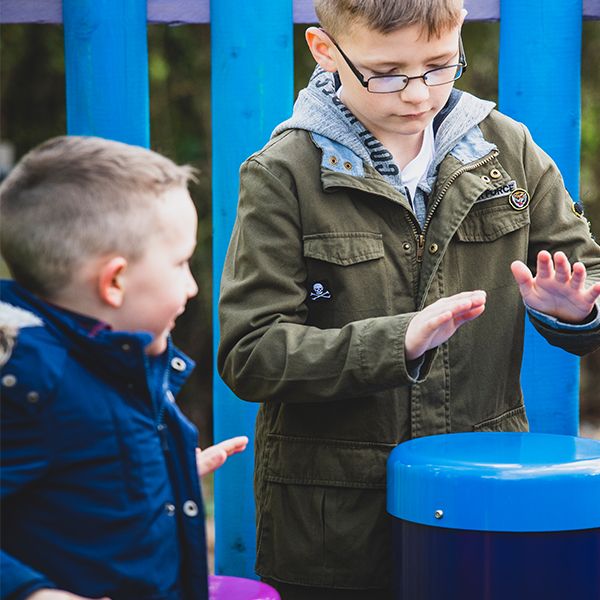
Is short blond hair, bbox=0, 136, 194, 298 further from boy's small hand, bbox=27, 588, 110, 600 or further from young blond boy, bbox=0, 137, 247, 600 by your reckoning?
boy's small hand, bbox=27, 588, 110, 600

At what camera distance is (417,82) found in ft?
7.72

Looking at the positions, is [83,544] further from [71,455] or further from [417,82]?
[417,82]

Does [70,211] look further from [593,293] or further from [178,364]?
[593,293]

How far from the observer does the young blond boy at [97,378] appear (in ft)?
5.68

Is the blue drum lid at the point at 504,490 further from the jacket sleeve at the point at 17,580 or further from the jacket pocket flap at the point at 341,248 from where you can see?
the jacket sleeve at the point at 17,580

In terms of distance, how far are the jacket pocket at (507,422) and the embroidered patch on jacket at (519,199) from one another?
17.5 inches

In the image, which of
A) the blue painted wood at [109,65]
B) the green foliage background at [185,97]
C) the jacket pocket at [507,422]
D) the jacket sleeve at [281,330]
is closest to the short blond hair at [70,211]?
the jacket sleeve at [281,330]

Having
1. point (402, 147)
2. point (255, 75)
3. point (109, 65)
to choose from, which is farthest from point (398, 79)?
point (109, 65)

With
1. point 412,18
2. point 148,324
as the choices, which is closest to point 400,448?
point 148,324

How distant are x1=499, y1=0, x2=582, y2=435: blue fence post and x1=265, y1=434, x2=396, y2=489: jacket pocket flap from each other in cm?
71

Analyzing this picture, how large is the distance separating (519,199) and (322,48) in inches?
20.7

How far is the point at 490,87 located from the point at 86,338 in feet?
13.3

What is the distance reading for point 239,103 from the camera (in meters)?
2.99

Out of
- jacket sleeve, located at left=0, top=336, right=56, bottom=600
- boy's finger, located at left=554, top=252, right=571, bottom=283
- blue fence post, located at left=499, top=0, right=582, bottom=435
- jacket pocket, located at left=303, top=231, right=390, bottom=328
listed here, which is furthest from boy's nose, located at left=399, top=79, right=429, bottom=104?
jacket sleeve, located at left=0, top=336, right=56, bottom=600
